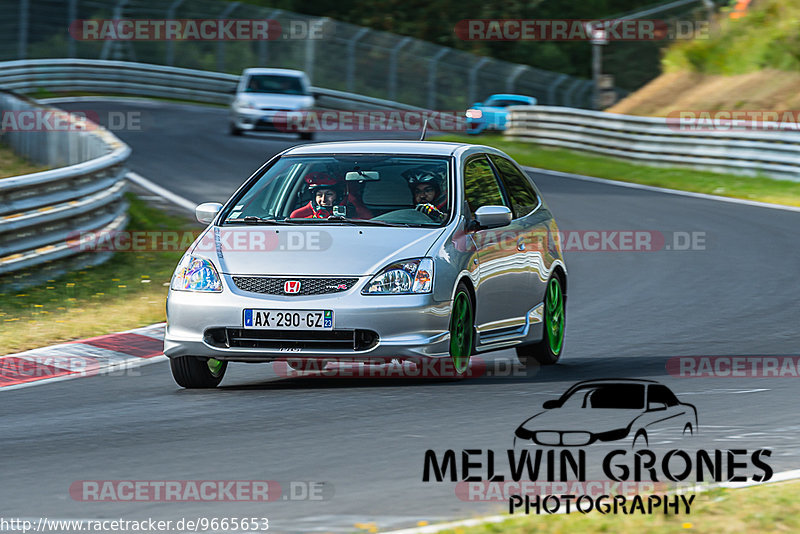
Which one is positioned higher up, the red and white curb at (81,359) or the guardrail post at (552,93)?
the red and white curb at (81,359)

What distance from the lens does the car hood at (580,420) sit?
7.59 meters

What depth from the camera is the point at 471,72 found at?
4750cm

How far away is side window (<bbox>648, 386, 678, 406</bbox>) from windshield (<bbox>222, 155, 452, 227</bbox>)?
171 centimetres

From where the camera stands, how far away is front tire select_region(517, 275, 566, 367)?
10.7 m

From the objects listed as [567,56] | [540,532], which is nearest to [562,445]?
[540,532]

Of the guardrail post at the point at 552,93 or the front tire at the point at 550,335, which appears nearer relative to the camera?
the front tire at the point at 550,335

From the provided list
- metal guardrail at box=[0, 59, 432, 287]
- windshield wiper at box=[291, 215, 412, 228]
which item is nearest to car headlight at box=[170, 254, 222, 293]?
windshield wiper at box=[291, 215, 412, 228]

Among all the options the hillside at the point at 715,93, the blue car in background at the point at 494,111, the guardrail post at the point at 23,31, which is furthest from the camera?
the guardrail post at the point at 23,31

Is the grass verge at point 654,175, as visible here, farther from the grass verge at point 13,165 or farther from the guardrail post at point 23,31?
the guardrail post at point 23,31

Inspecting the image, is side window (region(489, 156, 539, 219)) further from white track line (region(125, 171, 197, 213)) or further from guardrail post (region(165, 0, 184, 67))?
guardrail post (region(165, 0, 184, 67))

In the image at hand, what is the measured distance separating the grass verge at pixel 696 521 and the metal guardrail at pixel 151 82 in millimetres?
41943

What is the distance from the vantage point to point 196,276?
358 inches

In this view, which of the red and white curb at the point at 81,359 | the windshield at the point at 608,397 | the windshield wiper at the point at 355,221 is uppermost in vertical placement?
the windshield wiper at the point at 355,221

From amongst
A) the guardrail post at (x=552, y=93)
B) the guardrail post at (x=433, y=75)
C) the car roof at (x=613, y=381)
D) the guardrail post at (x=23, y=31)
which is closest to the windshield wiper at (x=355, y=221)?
the car roof at (x=613, y=381)
